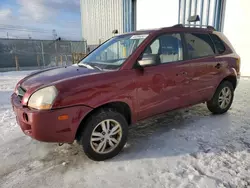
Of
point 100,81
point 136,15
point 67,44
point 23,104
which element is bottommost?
point 23,104

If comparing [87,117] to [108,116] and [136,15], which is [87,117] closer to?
[108,116]

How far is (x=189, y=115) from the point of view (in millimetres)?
4082

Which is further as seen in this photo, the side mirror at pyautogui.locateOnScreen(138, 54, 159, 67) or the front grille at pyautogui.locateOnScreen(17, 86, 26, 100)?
the side mirror at pyautogui.locateOnScreen(138, 54, 159, 67)

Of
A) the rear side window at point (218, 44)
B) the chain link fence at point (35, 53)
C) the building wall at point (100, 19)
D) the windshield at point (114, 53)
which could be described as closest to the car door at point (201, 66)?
the rear side window at point (218, 44)

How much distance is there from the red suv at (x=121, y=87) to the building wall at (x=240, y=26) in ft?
17.1

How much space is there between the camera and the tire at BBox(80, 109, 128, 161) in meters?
2.34

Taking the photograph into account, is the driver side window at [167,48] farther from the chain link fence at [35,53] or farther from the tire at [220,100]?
the chain link fence at [35,53]

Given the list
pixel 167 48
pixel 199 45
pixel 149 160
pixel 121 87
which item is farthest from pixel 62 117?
pixel 199 45

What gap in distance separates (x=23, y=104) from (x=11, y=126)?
1724mm

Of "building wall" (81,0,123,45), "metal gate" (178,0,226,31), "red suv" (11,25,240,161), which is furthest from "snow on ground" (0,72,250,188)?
"building wall" (81,0,123,45)

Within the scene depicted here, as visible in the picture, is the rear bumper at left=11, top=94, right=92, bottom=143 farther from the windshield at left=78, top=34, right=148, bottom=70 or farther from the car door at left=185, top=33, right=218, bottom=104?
the car door at left=185, top=33, right=218, bottom=104

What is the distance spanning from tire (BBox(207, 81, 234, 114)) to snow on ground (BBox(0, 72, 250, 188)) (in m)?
0.45

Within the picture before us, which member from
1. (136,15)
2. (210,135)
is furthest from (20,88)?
(136,15)

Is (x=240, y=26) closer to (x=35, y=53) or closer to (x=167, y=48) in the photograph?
(x=167, y=48)
